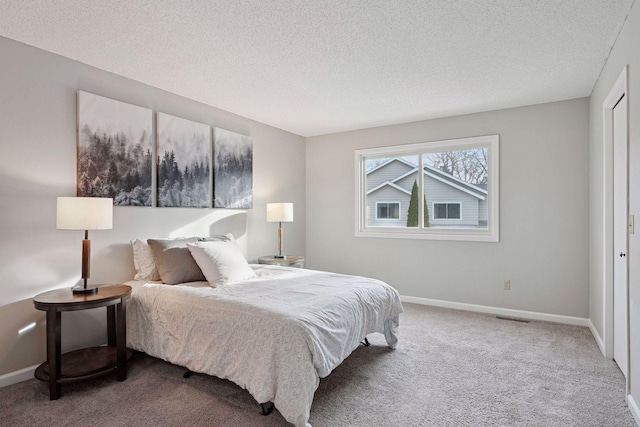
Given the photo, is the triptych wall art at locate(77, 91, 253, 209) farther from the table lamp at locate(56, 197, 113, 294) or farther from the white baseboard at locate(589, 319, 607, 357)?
the white baseboard at locate(589, 319, 607, 357)

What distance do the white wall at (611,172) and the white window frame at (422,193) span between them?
0.95 metres

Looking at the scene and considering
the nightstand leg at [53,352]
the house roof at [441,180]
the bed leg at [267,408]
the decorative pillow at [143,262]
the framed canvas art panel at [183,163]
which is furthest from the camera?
the house roof at [441,180]

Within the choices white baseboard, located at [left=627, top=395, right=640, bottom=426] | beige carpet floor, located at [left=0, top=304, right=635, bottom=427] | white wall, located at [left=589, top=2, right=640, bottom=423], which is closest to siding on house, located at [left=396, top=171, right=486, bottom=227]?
white wall, located at [left=589, top=2, right=640, bottom=423]

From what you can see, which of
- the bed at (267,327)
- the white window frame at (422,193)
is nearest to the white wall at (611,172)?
the white window frame at (422,193)

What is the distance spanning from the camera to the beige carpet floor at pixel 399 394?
216 centimetres

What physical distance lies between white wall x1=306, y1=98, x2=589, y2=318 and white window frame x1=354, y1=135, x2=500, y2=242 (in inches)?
2.8

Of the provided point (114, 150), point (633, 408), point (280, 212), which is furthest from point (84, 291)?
point (633, 408)

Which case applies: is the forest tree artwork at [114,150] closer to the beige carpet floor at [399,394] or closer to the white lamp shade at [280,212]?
the beige carpet floor at [399,394]

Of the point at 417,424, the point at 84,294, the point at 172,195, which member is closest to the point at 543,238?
the point at 417,424

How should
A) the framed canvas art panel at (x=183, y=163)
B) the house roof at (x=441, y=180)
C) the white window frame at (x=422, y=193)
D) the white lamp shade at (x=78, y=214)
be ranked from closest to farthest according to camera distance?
1. the white lamp shade at (x=78, y=214)
2. the framed canvas art panel at (x=183, y=163)
3. the white window frame at (x=422, y=193)
4. the house roof at (x=441, y=180)

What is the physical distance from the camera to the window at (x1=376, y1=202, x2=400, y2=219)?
5215 millimetres

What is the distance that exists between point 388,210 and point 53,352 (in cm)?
409

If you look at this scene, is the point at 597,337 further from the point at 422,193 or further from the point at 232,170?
the point at 232,170

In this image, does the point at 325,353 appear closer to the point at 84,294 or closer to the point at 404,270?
the point at 84,294
